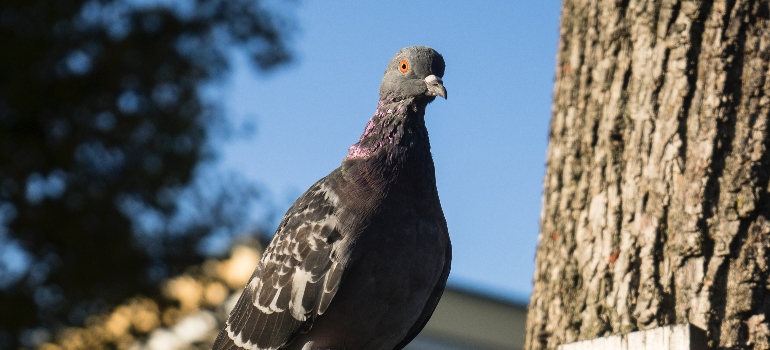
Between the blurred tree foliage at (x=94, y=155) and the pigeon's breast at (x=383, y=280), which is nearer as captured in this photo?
the pigeon's breast at (x=383, y=280)

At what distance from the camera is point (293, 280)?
3025mm

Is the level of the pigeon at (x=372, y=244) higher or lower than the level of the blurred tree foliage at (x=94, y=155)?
lower

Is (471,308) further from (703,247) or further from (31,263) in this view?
(703,247)

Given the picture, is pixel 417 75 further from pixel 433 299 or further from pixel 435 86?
pixel 433 299

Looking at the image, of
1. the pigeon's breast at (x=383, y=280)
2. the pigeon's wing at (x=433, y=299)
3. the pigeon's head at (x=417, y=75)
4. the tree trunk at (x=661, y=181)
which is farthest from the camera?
the tree trunk at (x=661, y=181)

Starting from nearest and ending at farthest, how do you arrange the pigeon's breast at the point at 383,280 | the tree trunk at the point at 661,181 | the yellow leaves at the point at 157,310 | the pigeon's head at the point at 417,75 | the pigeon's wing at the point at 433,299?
the pigeon's breast at the point at 383,280
the pigeon's head at the point at 417,75
the pigeon's wing at the point at 433,299
the tree trunk at the point at 661,181
the yellow leaves at the point at 157,310

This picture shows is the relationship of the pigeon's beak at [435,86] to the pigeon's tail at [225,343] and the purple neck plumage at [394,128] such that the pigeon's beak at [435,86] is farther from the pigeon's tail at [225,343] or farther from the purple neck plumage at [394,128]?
the pigeon's tail at [225,343]

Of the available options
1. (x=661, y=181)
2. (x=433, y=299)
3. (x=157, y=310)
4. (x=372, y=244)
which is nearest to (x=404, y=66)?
(x=372, y=244)

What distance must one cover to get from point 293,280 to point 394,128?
2.18 feet

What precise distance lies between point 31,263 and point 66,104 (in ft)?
7.49

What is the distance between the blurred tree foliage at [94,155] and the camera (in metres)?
11.4

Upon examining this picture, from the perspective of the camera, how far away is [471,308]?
11.1 m

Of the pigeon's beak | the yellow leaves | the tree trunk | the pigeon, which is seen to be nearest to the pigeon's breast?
the pigeon

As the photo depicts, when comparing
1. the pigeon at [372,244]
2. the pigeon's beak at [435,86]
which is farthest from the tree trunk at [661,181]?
the pigeon's beak at [435,86]
